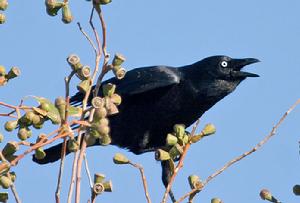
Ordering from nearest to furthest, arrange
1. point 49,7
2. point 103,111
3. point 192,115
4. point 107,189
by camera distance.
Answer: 1. point 103,111
2. point 107,189
3. point 49,7
4. point 192,115

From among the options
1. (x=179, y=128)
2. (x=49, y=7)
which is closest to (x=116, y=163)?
(x=179, y=128)

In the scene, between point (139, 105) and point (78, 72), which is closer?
point (78, 72)

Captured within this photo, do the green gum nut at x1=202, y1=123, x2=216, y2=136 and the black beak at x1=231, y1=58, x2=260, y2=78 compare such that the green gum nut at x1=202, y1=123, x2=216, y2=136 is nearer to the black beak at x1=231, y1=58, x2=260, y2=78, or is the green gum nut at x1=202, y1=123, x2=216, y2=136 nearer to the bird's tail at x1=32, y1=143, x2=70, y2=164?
the bird's tail at x1=32, y1=143, x2=70, y2=164

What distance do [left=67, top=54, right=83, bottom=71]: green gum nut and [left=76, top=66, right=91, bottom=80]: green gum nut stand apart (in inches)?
0.6

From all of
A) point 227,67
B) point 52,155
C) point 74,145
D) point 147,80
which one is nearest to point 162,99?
point 147,80

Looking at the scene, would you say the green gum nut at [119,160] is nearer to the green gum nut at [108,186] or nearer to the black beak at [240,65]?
the green gum nut at [108,186]

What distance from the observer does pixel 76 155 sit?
2.48 m

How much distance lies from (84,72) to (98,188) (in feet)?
1.45

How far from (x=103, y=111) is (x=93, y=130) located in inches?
3.0

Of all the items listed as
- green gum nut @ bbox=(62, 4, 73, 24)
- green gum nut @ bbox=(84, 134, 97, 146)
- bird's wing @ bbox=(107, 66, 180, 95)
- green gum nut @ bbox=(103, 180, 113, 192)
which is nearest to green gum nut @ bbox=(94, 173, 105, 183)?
green gum nut @ bbox=(103, 180, 113, 192)

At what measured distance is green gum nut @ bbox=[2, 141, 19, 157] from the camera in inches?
96.5

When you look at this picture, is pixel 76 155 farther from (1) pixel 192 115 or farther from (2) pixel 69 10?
(1) pixel 192 115

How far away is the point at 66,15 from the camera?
2.78 m

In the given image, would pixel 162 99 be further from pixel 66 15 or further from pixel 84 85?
pixel 84 85
